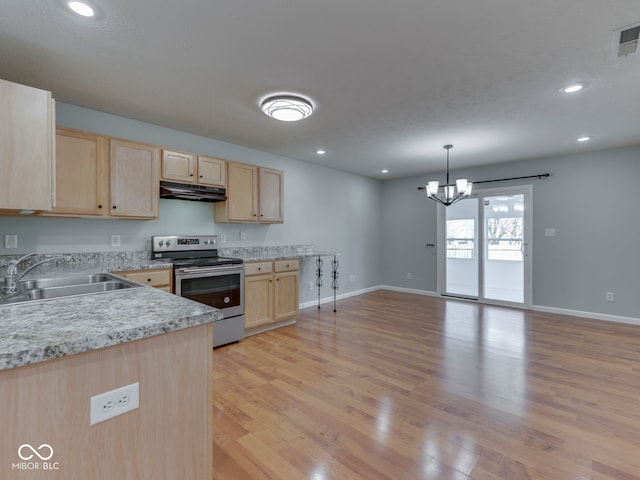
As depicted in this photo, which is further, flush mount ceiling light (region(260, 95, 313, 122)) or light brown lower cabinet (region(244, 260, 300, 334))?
light brown lower cabinet (region(244, 260, 300, 334))

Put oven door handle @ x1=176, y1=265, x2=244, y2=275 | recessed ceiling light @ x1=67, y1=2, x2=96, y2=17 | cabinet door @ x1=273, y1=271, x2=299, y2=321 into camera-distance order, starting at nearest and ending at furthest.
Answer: recessed ceiling light @ x1=67, y1=2, x2=96, y2=17 → oven door handle @ x1=176, y1=265, x2=244, y2=275 → cabinet door @ x1=273, y1=271, x2=299, y2=321

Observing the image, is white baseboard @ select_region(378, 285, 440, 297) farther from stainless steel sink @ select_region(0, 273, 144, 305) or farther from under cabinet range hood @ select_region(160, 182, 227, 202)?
stainless steel sink @ select_region(0, 273, 144, 305)

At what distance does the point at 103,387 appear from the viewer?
92 cm

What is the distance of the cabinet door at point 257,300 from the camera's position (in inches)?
147

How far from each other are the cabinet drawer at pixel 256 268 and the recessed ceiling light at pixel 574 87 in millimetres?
3444

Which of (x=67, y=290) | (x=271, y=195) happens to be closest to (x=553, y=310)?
(x=271, y=195)

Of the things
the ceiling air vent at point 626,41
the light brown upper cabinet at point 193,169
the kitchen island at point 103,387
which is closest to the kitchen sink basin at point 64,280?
the kitchen island at point 103,387

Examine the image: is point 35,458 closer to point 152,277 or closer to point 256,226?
point 152,277

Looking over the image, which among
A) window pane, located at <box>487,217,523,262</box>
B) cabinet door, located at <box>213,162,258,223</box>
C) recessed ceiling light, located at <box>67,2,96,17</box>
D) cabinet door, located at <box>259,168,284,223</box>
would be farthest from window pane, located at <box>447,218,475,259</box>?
recessed ceiling light, located at <box>67,2,96,17</box>

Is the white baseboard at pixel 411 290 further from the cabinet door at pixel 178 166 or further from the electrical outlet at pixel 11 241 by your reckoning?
the electrical outlet at pixel 11 241

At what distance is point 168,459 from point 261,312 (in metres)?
2.85

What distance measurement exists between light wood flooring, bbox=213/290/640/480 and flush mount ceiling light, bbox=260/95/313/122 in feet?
7.79

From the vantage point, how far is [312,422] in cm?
208

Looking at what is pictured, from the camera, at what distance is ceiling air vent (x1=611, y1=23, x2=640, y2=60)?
189cm
